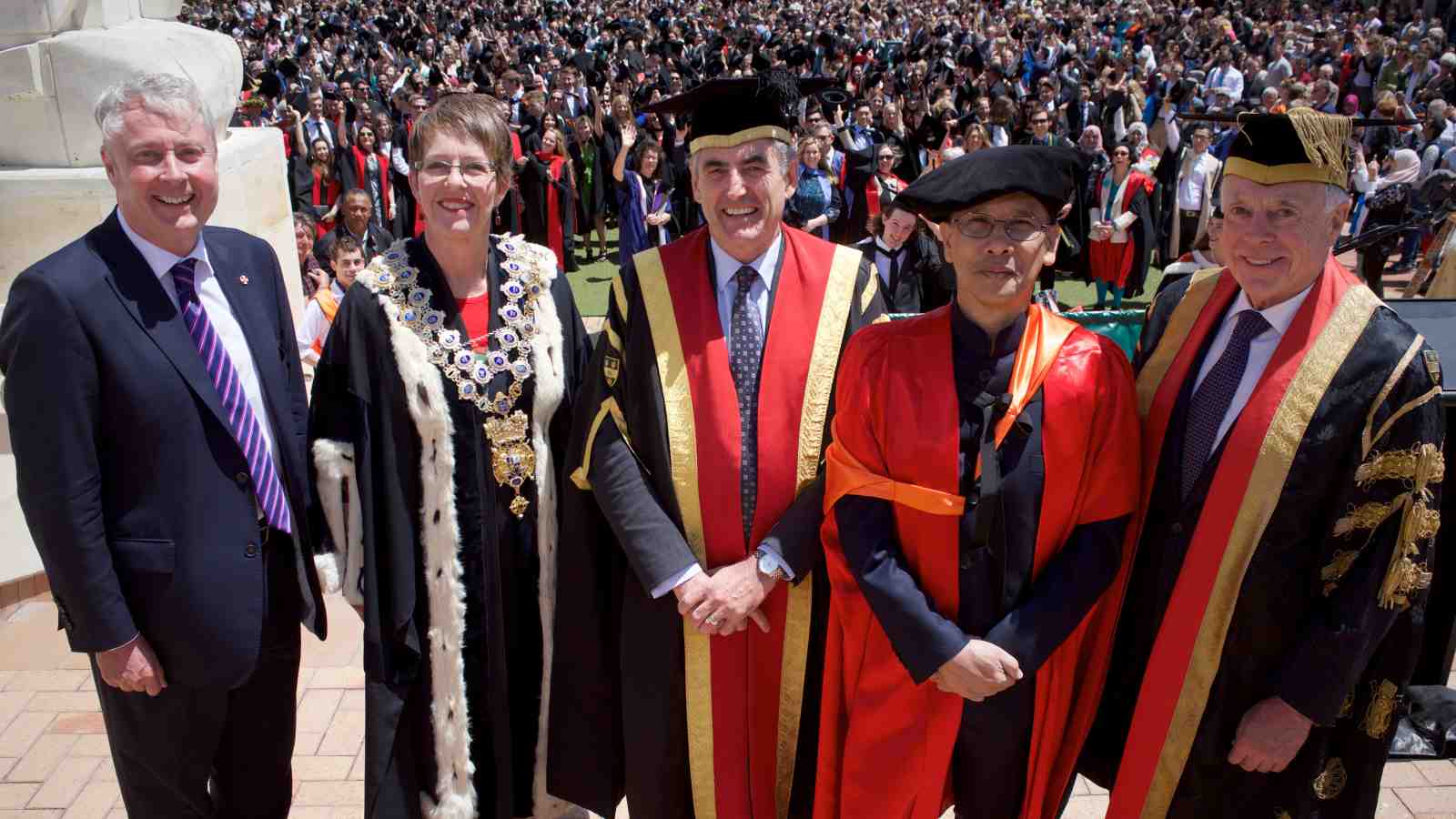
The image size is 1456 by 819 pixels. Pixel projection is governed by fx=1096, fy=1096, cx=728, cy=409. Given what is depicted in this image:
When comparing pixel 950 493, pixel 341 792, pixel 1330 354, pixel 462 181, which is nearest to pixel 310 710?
pixel 341 792

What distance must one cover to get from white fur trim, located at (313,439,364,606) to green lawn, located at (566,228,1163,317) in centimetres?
704

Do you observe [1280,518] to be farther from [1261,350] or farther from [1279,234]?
[1279,234]

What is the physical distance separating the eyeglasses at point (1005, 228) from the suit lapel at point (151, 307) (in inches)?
62.5

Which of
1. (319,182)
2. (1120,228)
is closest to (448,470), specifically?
(1120,228)

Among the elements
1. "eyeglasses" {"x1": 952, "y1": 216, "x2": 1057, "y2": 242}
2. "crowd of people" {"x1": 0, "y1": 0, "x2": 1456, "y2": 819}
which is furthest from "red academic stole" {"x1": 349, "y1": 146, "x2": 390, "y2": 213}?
"eyeglasses" {"x1": 952, "y1": 216, "x2": 1057, "y2": 242}

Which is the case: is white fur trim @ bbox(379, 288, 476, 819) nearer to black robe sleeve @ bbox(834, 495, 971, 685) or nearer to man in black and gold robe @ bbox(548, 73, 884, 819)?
man in black and gold robe @ bbox(548, 73, 884, 819)

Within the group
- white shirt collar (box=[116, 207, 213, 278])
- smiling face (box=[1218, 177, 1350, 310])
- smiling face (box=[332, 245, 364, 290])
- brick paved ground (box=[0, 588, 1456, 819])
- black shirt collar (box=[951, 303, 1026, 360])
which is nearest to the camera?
smiling face (box=[1218, 177, 1350, 310])

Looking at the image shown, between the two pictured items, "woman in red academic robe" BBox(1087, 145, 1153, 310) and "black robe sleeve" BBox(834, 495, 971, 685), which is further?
"woman in red academic robe" BBox(1087, 145, 1153, 310)

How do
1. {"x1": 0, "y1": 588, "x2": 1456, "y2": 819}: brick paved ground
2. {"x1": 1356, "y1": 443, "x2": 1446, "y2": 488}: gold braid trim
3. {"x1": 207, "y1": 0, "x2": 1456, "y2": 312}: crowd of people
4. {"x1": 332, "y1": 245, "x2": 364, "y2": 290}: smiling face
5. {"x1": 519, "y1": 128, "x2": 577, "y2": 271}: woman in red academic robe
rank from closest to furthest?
{"x1": 1356, "y1": 443, "x2": 1446, "y2": 488}: gold braid trim < {"x1": 0, "y1": 588, "x2": 1456, "y2": 819}: brick paved ground < {"x1": 332, "y1": 245, "x2": 364, "y2": 290}: smiling face < {"x1": 207, "y1": 0, "x2": 1456, "y2": 312}: crowd of people < {"x1": 519, "y1": 128, "x2": 577, "y2": 271}: woman in red academic robe

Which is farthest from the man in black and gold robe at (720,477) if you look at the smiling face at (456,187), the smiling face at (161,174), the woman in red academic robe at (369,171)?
the woman in red academic robe at (369,171)

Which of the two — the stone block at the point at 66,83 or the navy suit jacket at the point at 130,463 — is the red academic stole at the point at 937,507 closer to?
the navy suit jacket at the point at 130,463

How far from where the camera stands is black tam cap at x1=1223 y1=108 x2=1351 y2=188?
204 cm

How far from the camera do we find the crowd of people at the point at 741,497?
6.89ft

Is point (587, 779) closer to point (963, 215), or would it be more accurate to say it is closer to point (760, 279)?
point (760, 279)
